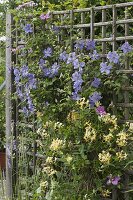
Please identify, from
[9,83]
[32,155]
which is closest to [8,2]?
[9,83]

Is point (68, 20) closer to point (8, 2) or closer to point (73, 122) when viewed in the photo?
point (73, 122)

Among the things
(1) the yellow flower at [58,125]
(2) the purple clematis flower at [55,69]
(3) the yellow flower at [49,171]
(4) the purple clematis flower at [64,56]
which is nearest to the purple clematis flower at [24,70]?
(2) the purple clematis flower at [55,69]

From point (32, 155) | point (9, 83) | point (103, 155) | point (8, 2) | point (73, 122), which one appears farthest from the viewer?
point (8, 2)

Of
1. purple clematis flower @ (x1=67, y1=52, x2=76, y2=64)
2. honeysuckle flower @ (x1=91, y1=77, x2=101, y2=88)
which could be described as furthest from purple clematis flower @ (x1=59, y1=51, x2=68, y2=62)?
honeysuckle flower @ (x1=91, y1=77, x2=101, y2=88)

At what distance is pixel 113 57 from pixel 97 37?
432 mm

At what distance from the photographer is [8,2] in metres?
6.82

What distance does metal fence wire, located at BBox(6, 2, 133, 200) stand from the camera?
136 inches

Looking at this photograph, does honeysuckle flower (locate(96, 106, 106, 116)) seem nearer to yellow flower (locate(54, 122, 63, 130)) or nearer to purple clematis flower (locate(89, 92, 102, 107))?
purple clematis flower (locate(89, 92, 102, 107))

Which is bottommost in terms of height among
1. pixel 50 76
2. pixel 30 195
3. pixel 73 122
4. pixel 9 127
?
pixel 30 195

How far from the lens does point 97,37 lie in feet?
12.5

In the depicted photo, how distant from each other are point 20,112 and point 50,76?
0.76 m

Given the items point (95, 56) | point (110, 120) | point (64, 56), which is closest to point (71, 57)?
point (64, 56)

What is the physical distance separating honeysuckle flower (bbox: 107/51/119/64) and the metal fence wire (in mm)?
67

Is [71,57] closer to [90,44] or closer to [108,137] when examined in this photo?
[90,44]
